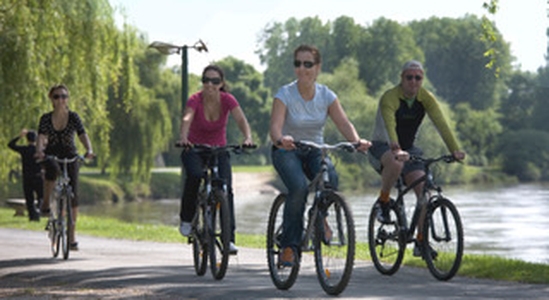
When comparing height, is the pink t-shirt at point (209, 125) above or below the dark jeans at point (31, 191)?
above

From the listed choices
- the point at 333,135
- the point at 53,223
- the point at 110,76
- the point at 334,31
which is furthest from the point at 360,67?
the point at 53,223

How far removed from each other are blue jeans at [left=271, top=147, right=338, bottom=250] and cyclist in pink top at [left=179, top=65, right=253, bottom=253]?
4.59 feet

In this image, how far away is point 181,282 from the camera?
9211mm

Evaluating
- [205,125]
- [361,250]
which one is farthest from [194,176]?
[361,250]

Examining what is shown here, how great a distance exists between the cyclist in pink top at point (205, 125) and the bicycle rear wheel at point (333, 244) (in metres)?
1.82

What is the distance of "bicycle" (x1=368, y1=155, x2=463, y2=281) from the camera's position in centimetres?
922

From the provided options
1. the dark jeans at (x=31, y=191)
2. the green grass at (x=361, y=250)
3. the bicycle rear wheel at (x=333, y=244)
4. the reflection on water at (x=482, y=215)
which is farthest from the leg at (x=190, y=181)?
the dark jeans at (x=31, y=191)

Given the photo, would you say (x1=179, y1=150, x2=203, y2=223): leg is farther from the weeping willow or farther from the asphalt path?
the weeping willow

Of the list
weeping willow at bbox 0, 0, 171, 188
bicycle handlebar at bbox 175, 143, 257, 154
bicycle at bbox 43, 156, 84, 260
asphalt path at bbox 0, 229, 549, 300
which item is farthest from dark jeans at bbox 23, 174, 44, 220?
bicycle handlebar at bbox 175, 143, 257, 154

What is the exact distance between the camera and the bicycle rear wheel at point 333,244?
757 centimetres

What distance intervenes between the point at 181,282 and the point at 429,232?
2102mm

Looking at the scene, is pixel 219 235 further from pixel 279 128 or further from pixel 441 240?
pixel 441 240

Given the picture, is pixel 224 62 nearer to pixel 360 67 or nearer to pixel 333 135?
pixel 360 67

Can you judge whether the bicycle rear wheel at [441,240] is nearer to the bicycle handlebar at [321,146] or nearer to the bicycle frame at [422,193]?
the bicycle frame at [422,193]
